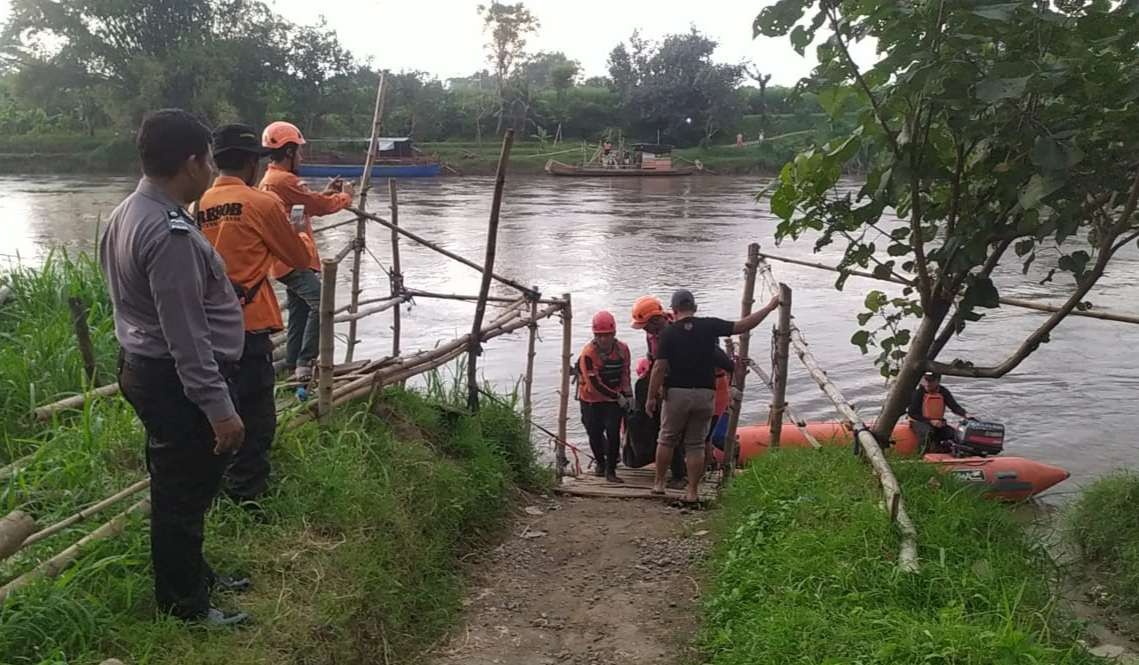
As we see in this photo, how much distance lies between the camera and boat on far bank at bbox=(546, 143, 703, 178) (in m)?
42.8

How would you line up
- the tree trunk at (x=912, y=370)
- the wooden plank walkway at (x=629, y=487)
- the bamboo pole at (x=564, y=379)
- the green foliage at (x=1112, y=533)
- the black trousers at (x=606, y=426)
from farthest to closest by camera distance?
the black trousers at (x=606, y=426), the bamboo pole at (x=564, y=379), the wooden plank walkway at (x=629, y=487), the green foliage at (x=1112, y=533), the tree trunk at (x=912, y=370)

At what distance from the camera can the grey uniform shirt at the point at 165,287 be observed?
8.85 feet

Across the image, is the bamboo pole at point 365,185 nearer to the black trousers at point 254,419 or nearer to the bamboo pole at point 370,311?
the bamboo pole at point 370,311

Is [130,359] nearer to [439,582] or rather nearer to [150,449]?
[150,449]

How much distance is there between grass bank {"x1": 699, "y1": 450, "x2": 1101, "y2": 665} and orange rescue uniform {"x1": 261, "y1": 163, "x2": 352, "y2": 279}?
2.76 metres

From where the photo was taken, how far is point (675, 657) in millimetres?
3838

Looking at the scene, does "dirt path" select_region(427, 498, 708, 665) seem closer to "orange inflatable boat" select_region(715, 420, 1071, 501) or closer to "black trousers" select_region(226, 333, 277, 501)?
"black trousers" select_region(226, 333, 277, 501)

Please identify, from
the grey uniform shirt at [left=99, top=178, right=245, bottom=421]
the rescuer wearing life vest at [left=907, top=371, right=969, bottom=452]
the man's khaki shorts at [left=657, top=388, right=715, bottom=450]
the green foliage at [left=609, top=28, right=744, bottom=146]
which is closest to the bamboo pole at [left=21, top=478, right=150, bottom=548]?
the grey uniform shirt at [left=99, top=178, right=245, bottom=421]

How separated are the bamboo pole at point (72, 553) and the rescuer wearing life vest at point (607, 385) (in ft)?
14.5

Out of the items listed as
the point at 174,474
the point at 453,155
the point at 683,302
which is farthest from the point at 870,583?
the point at 453,155

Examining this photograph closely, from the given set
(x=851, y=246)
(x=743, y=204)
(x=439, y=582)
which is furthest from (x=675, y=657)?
(x=743, y=204)

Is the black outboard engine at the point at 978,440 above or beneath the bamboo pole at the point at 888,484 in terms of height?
beneath

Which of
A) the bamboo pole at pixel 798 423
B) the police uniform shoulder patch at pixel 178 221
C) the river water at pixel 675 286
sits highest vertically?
the police uniform shoulder patch at pixel 178 221

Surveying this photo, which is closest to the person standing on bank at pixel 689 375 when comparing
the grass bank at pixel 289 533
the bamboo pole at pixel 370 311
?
the grass bank at pixel 289 533
